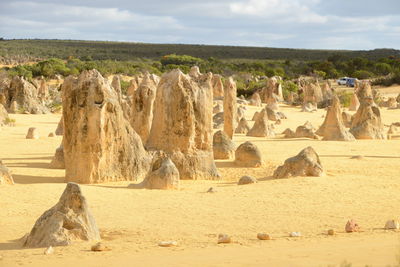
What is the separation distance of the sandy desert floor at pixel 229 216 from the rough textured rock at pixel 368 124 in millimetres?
5446

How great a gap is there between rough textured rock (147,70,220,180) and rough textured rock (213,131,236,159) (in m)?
2.70

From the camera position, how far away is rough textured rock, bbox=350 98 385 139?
22891 mm

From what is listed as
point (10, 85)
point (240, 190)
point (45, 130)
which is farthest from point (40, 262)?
point (10, 85)

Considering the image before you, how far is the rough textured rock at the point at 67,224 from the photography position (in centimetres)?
854

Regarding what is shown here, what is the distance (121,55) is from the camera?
89312mm

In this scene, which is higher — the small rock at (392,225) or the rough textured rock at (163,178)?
the small rock at (392,225)

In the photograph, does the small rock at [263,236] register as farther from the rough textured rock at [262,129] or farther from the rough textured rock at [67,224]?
the rough textured rock at [262,129]

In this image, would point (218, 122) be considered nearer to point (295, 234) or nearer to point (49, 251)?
point (295, 234)

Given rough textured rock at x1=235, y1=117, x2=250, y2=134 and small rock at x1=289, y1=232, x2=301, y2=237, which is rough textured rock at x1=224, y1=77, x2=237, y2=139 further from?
small rock at x1=289, y1=232, x2=301, y2=237

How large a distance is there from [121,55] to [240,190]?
3065 inches

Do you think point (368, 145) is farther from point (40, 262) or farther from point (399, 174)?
point (40, 262)

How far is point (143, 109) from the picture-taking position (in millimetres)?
17984

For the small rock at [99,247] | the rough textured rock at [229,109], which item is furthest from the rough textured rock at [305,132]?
the small rock at [99,247]

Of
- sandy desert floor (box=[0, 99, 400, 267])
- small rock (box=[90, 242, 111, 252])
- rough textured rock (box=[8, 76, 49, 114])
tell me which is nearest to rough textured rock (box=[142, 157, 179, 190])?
sandy desert floor (box=[0, 99, 400, 267])
